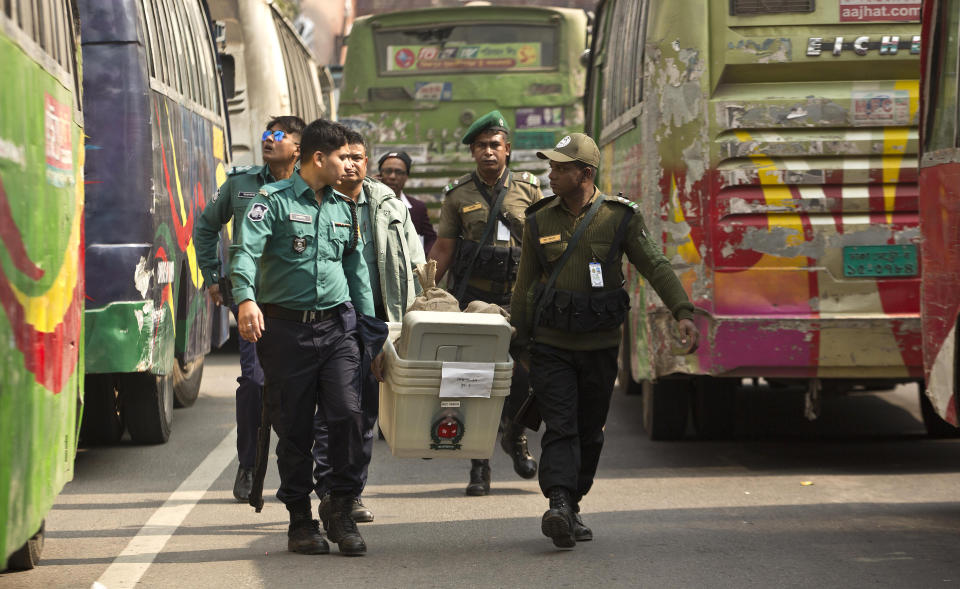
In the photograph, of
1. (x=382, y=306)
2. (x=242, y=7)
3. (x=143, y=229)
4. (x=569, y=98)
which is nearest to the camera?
(x=382, y=306)

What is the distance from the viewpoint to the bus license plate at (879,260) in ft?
28.0

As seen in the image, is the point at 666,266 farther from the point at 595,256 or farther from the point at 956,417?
the point at 956,417

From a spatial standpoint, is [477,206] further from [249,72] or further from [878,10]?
[249,72]

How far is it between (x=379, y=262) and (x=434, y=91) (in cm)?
982

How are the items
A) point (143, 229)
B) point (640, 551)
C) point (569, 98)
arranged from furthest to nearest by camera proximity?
point (569, 98), point (143, 229), point (640, 551)

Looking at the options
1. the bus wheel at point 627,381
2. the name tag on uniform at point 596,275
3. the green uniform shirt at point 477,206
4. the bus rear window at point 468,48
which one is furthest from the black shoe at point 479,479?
the bus rear window at point 468,48

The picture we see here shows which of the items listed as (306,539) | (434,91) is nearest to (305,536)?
(306,539)

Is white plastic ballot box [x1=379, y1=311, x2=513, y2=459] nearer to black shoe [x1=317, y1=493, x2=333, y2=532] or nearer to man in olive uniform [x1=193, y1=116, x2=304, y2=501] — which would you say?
black shoe [x1=317, y1=493, x2=333, y2=532]

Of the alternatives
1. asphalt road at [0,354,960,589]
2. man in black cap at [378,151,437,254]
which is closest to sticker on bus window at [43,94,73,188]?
asphalt road at [0,354,960,589]

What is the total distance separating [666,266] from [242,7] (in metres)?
9.05

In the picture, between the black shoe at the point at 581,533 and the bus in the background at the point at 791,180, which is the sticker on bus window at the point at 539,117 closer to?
the bus in the background at the point at 791,180

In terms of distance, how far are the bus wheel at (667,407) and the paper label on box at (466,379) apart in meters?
3.35

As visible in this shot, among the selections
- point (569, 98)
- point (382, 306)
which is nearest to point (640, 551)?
point (382, 306)

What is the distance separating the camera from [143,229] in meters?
8.41
